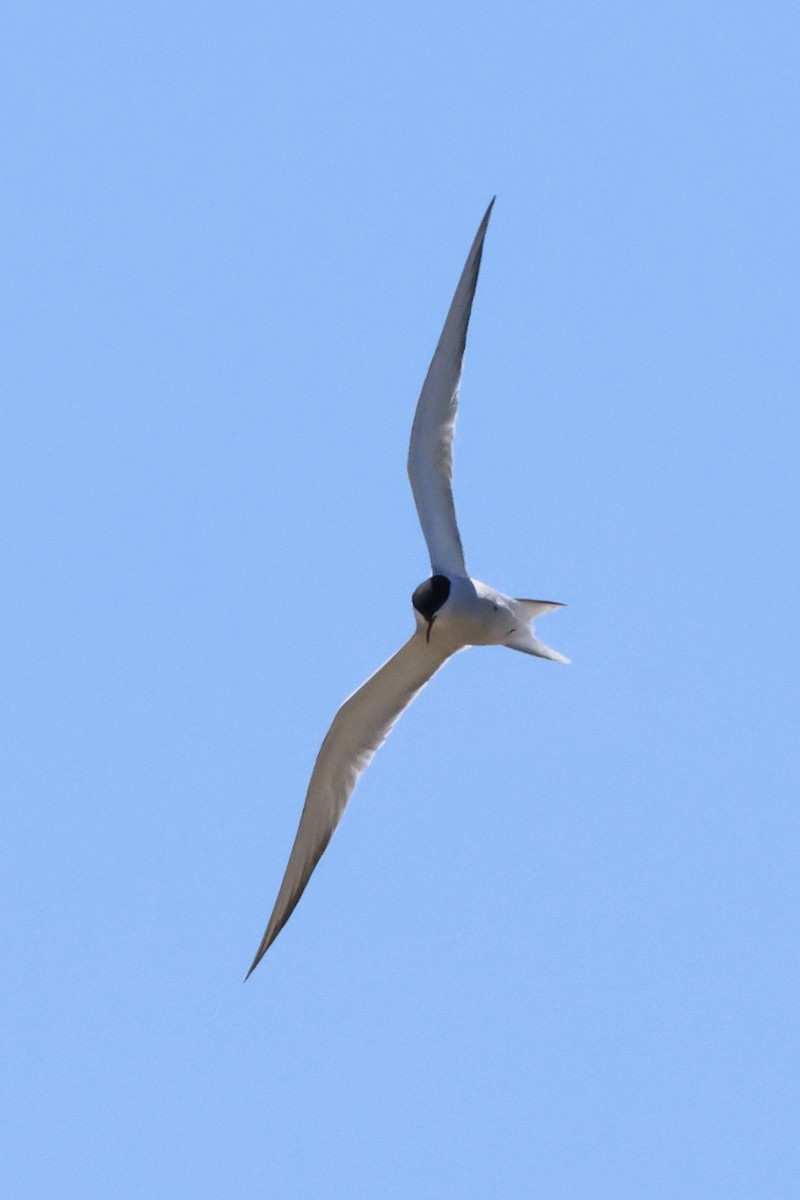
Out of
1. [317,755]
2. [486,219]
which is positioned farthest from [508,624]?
[486,219]

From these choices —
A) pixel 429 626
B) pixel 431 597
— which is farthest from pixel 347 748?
pixel 431 597

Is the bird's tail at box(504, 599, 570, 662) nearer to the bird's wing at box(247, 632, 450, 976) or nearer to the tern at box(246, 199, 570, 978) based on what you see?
the tern at box(246, 199, 570, 978)

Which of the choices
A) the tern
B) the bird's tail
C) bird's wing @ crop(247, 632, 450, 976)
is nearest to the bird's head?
the tern

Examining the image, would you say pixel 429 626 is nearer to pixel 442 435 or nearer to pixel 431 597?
pixel 431 597

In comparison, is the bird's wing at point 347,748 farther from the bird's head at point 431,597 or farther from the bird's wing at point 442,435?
the bird's wing at point 442,435

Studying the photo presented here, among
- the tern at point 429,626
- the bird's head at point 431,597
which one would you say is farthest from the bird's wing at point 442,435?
the bird's head at point 431,597
